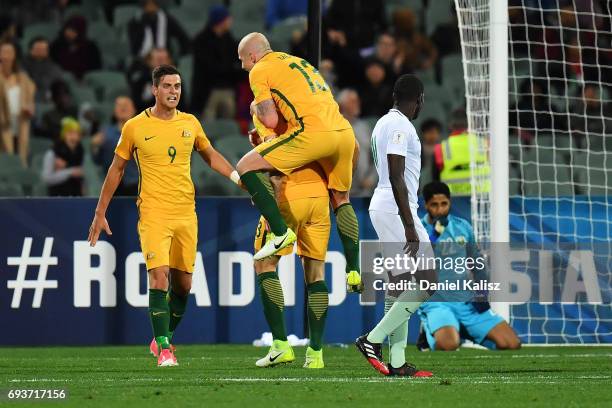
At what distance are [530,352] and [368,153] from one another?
4327mm

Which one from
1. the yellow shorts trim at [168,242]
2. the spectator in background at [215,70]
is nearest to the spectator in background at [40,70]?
the spectator in background at [215,70]

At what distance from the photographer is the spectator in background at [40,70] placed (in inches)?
674

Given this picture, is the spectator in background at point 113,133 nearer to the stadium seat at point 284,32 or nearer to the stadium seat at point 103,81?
the stadium seat at point 103,81

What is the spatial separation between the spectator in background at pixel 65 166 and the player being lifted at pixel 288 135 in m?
6.45

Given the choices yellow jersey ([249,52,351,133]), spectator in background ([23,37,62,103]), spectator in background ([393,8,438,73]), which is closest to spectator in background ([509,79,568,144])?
spectator in background ([393,8,438,73])

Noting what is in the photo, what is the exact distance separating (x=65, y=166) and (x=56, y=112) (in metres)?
1.27

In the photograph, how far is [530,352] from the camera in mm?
11469

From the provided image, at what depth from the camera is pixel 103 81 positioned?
17531mm

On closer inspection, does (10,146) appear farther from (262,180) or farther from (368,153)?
(262,180)

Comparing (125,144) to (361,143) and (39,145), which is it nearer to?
(361,143)

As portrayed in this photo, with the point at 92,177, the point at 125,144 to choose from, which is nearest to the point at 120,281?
the point at 125,144

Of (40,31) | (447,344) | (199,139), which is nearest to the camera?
(199,139)

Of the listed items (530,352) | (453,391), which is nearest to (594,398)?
(453,391)

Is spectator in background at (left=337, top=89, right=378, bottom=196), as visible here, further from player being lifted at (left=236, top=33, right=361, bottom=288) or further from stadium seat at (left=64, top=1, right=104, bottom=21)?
player being lifted at (left=236, top=33, right=361, bottom=288)
